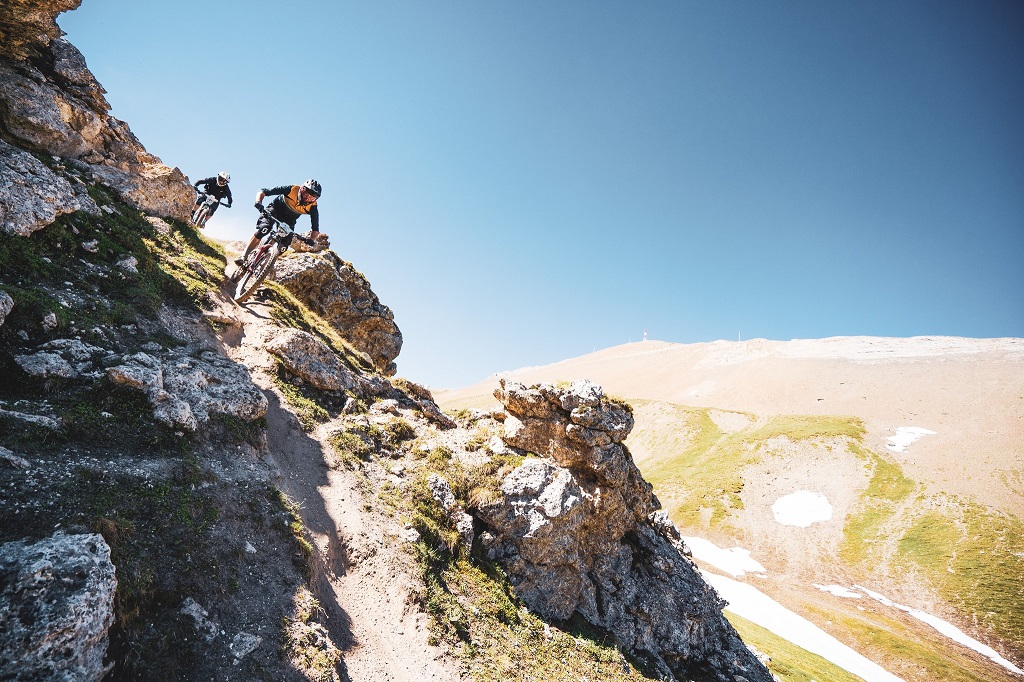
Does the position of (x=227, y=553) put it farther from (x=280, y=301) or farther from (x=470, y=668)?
(x=280, y=301)

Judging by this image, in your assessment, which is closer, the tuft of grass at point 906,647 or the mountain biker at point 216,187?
the mountain biker at point 216,187

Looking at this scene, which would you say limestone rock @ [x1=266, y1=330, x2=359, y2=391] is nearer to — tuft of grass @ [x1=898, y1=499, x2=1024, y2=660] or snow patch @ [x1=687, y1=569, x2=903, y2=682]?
snow patch @ [x1=687, y1=569, x2=903, y2=682]

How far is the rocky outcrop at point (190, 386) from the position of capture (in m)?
9.42

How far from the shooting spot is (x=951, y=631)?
44719mm

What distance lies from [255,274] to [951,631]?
73.4 meters

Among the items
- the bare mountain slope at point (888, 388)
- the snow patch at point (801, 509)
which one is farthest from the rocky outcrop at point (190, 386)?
the snow patch at point (801, 509)

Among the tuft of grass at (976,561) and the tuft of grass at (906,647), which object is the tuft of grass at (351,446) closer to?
the tuft of grass at (906,647)

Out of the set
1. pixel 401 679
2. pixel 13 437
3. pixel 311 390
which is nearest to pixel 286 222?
pixel 311 390

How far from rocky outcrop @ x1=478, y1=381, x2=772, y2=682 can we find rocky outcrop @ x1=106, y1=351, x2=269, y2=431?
31.4 feet

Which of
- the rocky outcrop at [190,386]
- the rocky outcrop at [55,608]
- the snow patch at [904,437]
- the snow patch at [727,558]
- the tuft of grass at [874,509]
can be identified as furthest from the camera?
the snow patch at [904,437]

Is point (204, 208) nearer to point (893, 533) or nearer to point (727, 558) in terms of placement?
point (727, 558)

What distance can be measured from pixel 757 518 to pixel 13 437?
78880mm

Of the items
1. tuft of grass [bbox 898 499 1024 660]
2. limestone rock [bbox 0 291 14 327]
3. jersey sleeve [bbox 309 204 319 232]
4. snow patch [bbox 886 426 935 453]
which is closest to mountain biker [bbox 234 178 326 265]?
jersey sleeve [bbox 309 204 319 232]

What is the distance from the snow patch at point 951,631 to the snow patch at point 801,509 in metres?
12.0
